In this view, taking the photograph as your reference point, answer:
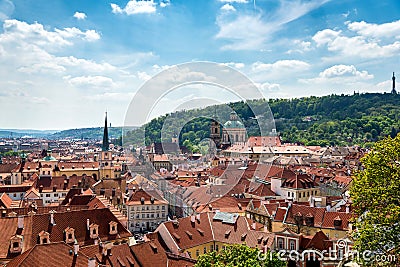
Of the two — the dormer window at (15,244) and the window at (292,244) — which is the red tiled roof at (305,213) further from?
the dormer window at (15,244)

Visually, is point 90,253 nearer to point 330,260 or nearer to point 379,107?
point 330,260

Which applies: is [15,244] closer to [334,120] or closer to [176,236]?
[176,236]

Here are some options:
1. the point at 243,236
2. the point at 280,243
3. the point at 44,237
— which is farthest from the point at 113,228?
the point at 280,243

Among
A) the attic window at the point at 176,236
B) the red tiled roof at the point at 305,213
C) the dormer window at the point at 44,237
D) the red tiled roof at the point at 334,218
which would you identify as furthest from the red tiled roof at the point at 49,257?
the red tiled roof at the point at 334,218

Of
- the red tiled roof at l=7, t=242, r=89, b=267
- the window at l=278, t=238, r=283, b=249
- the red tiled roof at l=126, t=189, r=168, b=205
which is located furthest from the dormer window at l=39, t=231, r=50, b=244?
the red tiled roof at l=126, t=189, r=168, b=205

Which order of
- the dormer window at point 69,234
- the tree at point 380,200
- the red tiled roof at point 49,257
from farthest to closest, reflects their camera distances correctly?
the dormer window at point 69,234, the red tiled roof at point 49,257, the tree at point 380,200

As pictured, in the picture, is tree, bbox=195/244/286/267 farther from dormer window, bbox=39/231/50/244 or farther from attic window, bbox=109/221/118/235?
attic window, bbox=109/221/118/235

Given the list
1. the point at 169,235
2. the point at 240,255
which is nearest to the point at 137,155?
the point at 169,235
